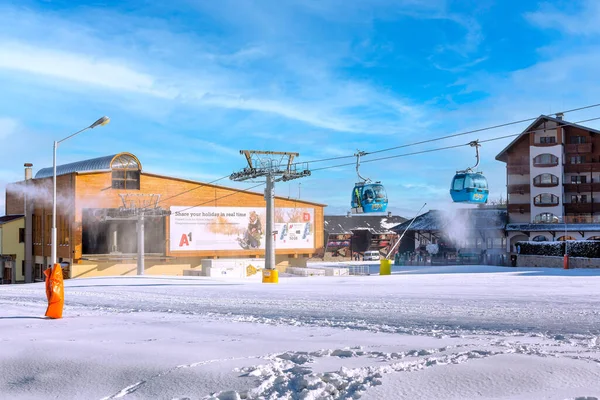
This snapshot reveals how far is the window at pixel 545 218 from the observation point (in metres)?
54.4

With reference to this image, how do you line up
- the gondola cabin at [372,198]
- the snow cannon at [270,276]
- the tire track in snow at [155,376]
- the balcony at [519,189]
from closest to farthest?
the tire track in snow at [155,376] < the snow cannon at [270,276] < the gondola cabin at [372,198] < the balcony at [519,189]

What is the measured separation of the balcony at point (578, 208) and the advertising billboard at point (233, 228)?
24.9 metres

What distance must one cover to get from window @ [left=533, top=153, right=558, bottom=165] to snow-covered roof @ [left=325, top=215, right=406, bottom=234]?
27912mm

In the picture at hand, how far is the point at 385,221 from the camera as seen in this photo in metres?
88.3

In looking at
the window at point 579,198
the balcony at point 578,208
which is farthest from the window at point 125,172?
the window at point 579,198

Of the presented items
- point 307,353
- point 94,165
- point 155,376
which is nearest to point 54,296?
point 155,376

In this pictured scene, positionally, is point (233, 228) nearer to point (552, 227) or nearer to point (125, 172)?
point (125, 172)

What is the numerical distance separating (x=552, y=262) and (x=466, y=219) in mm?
22017

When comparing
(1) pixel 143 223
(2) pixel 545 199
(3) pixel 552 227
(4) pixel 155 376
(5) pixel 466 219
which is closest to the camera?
(4) pixel 155 376

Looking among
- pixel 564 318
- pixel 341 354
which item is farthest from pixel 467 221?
pixel 341 354

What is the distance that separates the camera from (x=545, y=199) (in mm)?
56094

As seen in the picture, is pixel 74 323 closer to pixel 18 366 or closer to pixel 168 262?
pixel 18 366

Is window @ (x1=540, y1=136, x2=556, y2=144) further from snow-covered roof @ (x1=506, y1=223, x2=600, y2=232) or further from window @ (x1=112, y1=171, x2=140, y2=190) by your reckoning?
window @ (x1=112, y1=171, x2=140, y2=190)

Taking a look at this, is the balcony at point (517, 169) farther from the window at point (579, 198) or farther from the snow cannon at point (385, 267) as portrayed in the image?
the snow cannon at point (385, 267)
